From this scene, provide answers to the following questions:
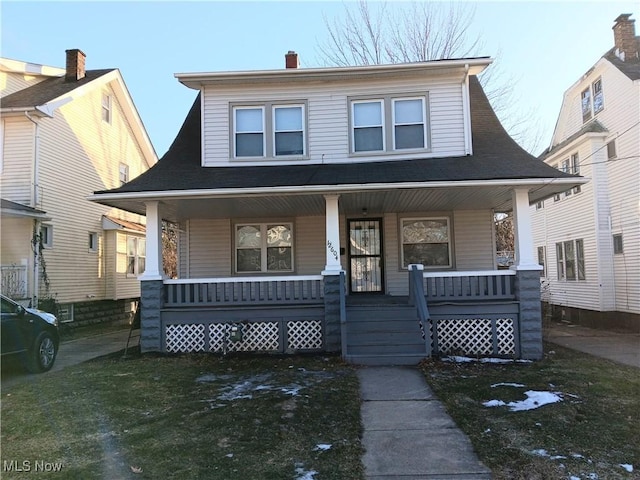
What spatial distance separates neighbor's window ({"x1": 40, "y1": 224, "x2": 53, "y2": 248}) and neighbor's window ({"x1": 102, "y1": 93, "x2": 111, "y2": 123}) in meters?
5.45

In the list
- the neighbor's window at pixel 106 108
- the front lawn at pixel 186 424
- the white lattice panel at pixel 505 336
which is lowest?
the front lawn at pixel 186 424

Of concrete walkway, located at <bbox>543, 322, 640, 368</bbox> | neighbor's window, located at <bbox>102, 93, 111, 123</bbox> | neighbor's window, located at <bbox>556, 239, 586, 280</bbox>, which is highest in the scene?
neighbor's window, located at <bbox>102, 93, 111, 123</bbox>

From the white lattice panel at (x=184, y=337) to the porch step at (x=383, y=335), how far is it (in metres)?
3.03

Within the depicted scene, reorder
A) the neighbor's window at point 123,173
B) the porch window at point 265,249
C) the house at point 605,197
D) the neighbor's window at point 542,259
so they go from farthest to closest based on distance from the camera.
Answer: the neighbor's window at point 123,173 < the neighbor's window at point 542,259 < the house at point 605,197 < the porch window at point 265,249

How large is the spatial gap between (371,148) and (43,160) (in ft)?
32.3

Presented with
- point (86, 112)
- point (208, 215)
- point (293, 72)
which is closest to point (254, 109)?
point (293, 72)

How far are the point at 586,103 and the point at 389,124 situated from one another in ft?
30.5

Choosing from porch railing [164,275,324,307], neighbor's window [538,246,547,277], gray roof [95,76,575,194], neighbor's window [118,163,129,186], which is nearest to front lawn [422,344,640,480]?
porch railing [164,275,324,307]

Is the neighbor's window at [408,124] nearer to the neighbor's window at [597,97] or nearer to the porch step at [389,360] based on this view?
the porch step at [389,360]

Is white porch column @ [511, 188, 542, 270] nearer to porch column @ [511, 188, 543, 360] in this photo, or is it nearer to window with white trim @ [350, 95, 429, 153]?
porch column @ [511, 188, 543, 360]

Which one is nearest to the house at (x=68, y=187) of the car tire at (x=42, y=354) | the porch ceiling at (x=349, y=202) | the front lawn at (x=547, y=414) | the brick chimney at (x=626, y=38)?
the porch ceiling at (x=349, y=202)

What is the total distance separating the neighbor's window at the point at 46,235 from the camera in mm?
13875

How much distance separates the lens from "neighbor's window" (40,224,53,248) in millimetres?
13875

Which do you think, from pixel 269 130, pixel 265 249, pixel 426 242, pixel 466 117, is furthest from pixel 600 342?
pixel 269 130
